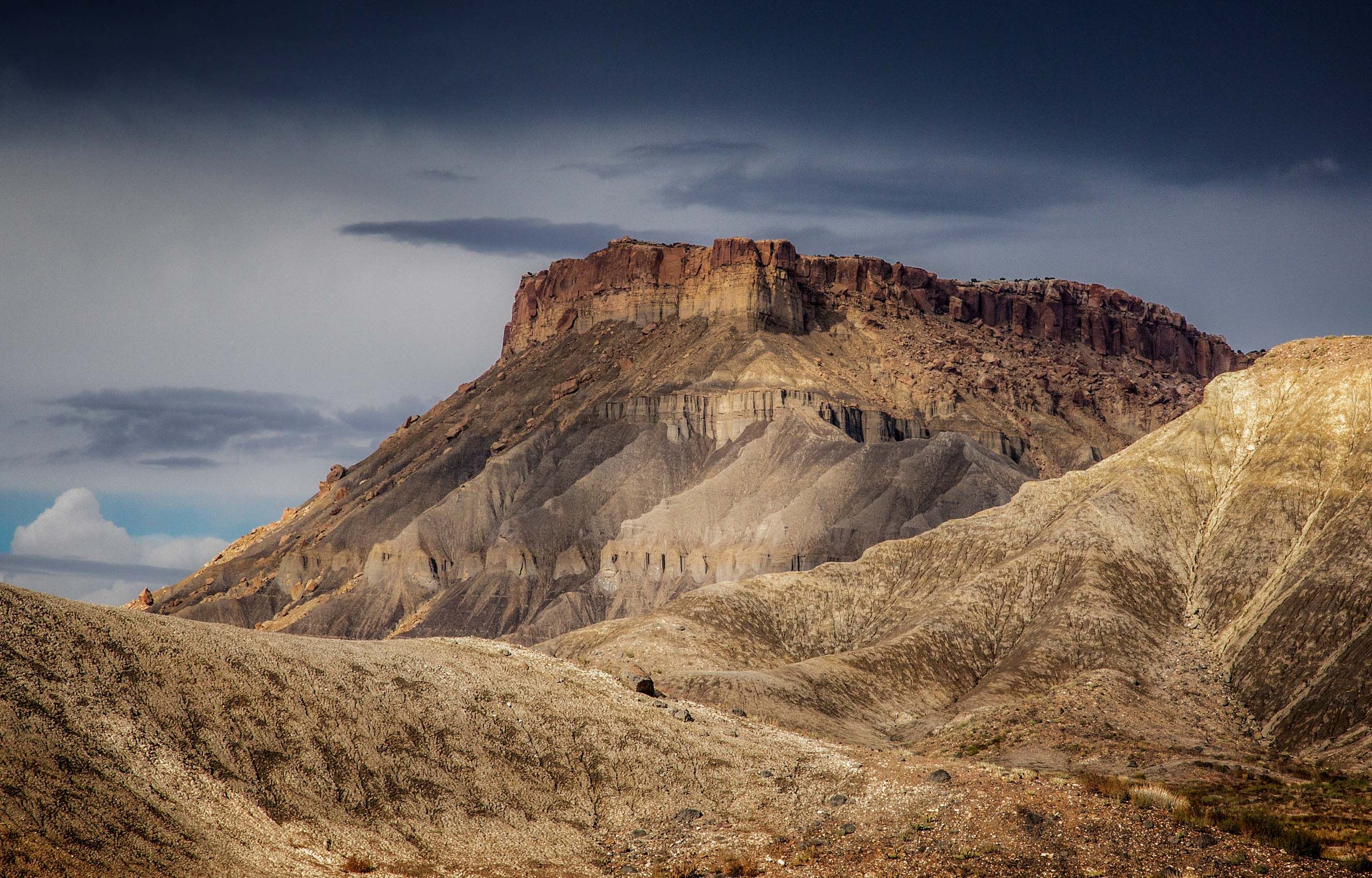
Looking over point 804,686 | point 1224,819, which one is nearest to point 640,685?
point 1224,819

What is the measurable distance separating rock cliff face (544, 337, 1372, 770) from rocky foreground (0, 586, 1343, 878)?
25744mm

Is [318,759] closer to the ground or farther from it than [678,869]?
farther from it

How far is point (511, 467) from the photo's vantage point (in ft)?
650

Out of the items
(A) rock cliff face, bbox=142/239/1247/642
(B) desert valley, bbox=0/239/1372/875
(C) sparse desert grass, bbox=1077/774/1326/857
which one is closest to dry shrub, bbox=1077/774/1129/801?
(C) sparse desert grass, bbox=1077/774/1326/857

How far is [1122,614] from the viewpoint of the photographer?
277ft

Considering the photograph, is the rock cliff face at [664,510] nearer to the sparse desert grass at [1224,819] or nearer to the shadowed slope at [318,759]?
the sparse desert grass at [1224,819]

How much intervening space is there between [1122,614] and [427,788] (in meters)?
59.9

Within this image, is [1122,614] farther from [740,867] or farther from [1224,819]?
A: [740,867]

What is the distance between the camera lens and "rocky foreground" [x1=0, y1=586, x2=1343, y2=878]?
29.7 m

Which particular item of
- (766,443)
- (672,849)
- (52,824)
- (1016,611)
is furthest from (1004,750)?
(766,443)

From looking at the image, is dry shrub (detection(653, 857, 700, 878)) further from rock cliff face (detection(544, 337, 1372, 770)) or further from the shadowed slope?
rock cliff face (detection(544, 337, 1372, 770))

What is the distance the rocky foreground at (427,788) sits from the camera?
29734mm

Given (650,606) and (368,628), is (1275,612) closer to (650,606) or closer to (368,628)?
(650,606)

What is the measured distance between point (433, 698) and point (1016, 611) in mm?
56274
